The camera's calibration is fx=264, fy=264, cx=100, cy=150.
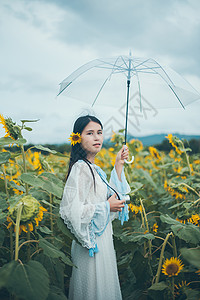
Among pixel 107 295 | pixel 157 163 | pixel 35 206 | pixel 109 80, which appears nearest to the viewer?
pixel 35 206

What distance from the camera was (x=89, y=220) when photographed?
165cm

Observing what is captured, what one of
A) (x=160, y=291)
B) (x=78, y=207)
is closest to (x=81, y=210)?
(x=78, y=207)

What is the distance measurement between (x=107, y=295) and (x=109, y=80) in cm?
161

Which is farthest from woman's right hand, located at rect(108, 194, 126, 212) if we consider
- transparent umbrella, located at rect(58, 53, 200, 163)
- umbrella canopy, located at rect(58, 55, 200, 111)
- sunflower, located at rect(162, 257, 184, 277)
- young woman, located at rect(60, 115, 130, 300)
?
umbrella canopy, located at rect(58, 55, 200, 111)

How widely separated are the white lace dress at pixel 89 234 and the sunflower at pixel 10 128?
432mm

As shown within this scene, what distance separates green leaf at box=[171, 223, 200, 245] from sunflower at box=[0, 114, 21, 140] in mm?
1214

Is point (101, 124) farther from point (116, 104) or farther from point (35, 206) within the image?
point (35, 206)

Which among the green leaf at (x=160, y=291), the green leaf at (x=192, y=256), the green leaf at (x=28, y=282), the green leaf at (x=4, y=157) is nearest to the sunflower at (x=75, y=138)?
the green leaf at (x=4, y=157)

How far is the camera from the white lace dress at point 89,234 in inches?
65.2

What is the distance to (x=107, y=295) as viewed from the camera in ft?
5.72

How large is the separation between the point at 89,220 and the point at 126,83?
46.5 inches

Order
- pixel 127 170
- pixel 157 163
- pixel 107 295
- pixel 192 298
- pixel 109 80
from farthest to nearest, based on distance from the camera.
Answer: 1. pixel 157 163
2. pixel 127 170
3. pixel 109 80
4. pixel 107 295
5. pixel 192 298

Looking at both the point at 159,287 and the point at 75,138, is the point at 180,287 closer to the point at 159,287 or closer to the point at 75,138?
the point at 159,287

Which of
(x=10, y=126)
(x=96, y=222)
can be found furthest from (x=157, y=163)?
(x=10, y=126)
